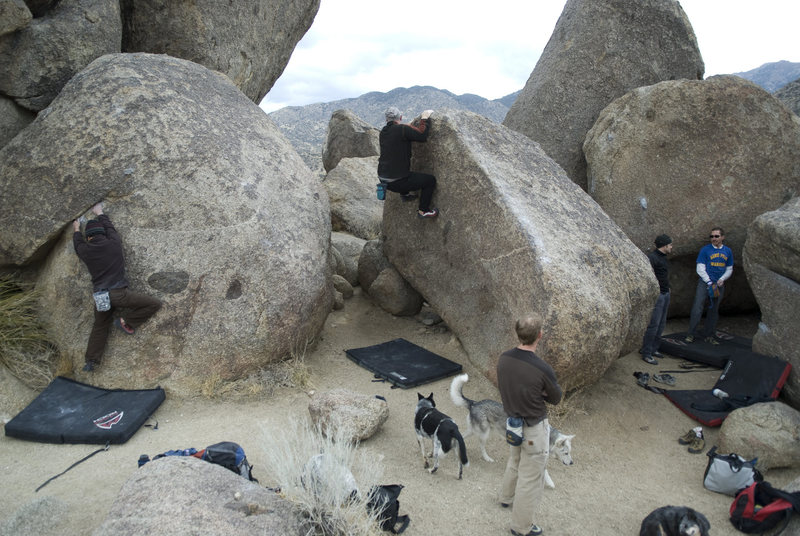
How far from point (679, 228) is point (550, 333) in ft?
13.7

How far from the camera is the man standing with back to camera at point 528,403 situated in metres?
3.98

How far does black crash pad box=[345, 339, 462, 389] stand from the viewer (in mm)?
6727

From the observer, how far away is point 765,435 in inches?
214

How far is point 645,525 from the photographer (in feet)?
14.0

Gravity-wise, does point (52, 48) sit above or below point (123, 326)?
above

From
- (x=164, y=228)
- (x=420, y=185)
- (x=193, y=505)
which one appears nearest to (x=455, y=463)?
(x=193, y=505)

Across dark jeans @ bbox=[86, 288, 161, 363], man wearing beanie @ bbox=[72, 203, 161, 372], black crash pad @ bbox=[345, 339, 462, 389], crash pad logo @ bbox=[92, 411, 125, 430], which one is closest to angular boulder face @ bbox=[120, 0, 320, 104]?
man wearing beanie @ bbox=[72, 203, 161, 372]

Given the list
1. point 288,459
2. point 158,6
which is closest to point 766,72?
point 158,6

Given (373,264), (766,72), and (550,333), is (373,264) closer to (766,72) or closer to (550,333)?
(550,333)

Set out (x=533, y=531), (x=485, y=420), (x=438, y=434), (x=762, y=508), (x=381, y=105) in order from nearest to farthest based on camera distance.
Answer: (x=533, y=531) → (x=762, y=508) → (x=438, y=434) → (x=485, y=420) → (x=381, y=105)

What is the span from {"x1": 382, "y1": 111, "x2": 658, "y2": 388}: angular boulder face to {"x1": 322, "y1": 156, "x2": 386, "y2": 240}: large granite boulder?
342 cm

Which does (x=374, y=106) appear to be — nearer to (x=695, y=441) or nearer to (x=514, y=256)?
(x=514, y=256)

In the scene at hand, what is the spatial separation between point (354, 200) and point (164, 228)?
6.13 m

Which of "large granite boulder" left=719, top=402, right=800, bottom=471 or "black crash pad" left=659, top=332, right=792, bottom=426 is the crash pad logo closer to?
"large granite boulder" left=719, top=402, right=800, bottom=471
